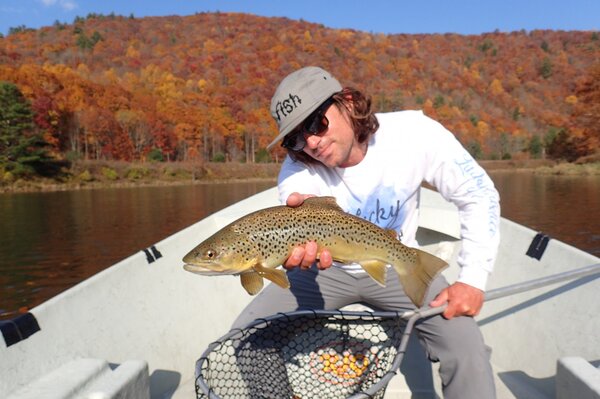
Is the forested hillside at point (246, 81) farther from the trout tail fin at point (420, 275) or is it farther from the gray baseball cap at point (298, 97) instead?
the trout tail fin at point (420, 275)

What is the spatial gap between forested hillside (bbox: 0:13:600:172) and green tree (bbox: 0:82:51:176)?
0.34 metres

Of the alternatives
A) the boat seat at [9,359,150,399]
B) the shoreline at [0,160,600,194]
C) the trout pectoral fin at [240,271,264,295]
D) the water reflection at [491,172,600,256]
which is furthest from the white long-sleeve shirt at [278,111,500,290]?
the shoreline at [0,160,600,194]

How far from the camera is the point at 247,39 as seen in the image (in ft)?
406

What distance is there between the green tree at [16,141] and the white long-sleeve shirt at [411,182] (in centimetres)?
4496

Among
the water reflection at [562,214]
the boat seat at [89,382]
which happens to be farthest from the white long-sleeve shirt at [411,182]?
the water reflection at [562,214]

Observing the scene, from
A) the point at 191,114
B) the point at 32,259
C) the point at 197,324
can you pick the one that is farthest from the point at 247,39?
the point at 197,324

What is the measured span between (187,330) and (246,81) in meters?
96.6

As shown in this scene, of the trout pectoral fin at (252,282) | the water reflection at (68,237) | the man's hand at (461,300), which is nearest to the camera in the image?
the trout pectoral fin at (252,282)

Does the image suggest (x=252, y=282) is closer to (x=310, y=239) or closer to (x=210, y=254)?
(x=210, y=254)

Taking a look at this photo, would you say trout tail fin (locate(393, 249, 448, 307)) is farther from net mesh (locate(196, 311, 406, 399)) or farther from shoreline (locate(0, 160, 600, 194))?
shoreline (locate(0, 160, 600, 194))

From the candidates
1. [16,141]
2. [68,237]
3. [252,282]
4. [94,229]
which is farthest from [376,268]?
[16,141]

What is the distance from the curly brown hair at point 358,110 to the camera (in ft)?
9.87

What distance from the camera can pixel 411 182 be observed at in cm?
322

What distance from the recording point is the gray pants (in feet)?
8.77
